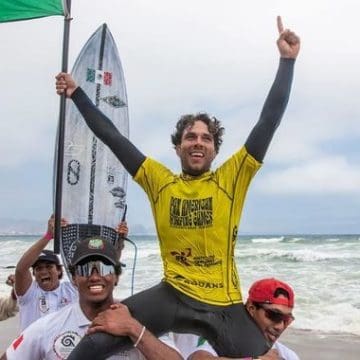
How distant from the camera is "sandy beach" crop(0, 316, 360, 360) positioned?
8633 millimetres

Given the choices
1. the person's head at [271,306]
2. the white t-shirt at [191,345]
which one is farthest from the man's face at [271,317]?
the white t-shirt at [191,345]

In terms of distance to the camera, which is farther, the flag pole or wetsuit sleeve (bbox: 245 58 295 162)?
the flag pole

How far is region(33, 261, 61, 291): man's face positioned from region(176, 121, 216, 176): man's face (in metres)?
2.31

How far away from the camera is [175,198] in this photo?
2982 mm

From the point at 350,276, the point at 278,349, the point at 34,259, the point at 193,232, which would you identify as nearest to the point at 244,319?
the point at 278,349

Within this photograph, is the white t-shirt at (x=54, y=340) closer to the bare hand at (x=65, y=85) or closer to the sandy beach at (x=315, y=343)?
the bare hand at (x=65, y=85)

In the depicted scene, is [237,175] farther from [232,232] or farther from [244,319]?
[244,319]

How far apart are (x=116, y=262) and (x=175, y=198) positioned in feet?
1.49

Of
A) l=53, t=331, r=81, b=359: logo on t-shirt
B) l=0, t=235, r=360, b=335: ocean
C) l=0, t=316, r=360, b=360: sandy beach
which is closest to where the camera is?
l=53, t=331, r=81, b=359: logo on t-shirt

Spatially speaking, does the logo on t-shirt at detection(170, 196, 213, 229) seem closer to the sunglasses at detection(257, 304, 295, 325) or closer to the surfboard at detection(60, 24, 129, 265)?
the sunglasses at detection(257, 304, 295, 325)

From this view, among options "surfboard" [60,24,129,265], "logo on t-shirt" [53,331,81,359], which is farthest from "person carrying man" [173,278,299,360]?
"surfboard" [60,24,129,265]

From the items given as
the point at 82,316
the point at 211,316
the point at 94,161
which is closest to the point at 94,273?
the point at 82,316

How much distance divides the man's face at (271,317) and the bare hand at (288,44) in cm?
118

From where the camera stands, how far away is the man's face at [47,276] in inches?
196
